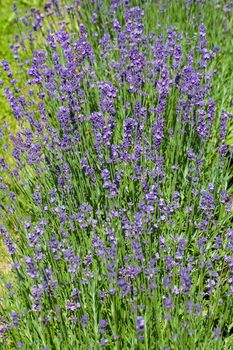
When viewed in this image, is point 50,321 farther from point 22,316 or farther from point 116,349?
point 116,349

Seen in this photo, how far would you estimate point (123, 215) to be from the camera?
310 cm

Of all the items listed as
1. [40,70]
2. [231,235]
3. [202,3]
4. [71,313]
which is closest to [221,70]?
[202,3]

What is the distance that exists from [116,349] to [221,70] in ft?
10.1

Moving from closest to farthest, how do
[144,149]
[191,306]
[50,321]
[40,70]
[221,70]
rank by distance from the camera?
[191,306] → [50,321] → [144,149] → [40,70] → [221,70]

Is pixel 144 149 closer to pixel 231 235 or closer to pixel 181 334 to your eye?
pixel 231 235

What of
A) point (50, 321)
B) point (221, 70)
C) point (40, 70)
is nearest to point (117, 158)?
point (50, 321)

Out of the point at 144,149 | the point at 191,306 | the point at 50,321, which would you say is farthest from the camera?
the point at 144,149

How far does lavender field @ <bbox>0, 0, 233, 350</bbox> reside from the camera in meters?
2.61

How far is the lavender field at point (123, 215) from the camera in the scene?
2.61 meters

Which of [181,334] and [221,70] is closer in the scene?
[181,334]

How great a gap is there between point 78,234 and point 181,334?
910 millimetres

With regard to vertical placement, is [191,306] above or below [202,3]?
below

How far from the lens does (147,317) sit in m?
2.56

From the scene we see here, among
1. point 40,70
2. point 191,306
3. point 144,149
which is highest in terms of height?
point 40,70
